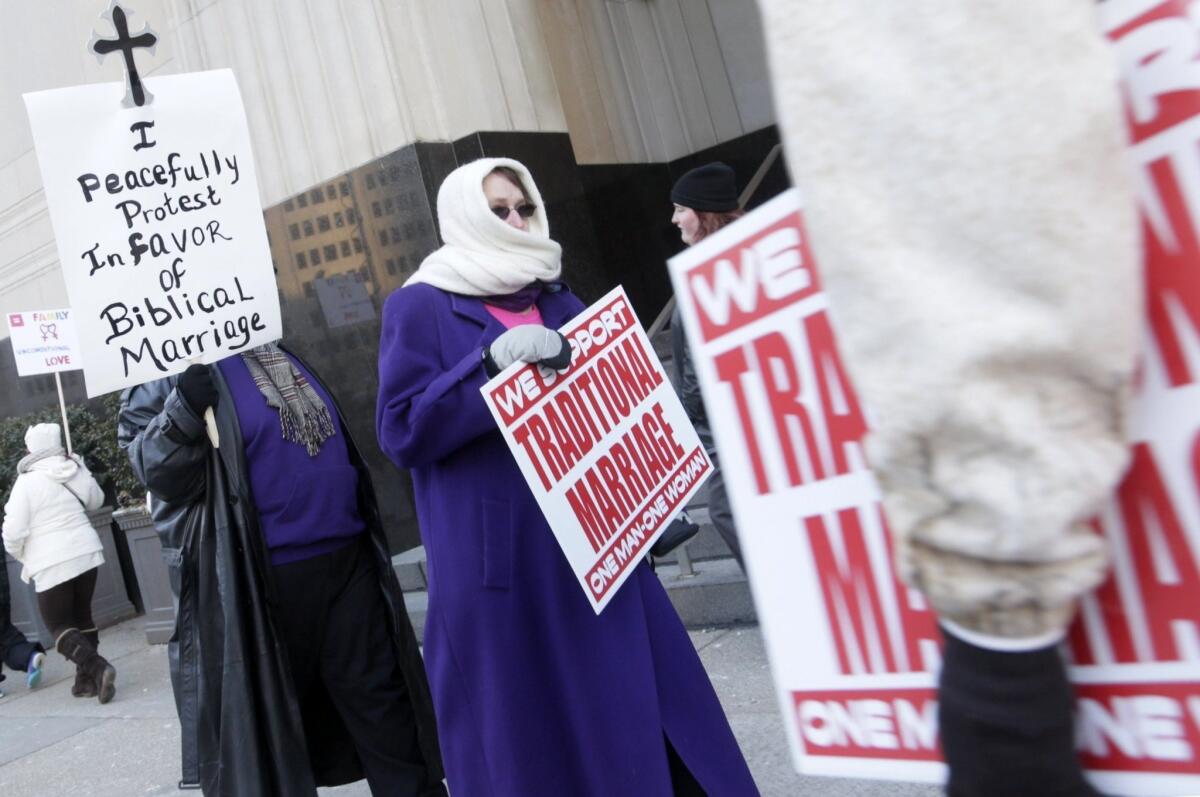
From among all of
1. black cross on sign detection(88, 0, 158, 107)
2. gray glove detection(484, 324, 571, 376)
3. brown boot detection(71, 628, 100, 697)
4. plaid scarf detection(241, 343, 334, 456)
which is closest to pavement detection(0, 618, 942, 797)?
brown boot detection(71, 628, 100, 697)

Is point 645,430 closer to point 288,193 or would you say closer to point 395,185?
point 395,185

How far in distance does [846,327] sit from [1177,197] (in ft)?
0.97

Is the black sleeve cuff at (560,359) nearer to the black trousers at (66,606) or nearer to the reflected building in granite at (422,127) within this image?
the reflected building in granite at (422,127)

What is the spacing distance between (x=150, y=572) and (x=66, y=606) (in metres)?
1.02

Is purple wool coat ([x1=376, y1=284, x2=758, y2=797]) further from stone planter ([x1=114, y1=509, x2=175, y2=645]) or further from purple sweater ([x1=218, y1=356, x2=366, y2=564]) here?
stone planter ([x1=114, y1=509, x2=175, y2=645])

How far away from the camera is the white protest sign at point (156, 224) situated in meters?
3.23

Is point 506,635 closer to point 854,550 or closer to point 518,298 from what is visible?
point 518,298

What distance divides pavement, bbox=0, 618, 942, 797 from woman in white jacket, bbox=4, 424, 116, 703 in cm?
40

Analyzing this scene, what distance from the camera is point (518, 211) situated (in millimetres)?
2979

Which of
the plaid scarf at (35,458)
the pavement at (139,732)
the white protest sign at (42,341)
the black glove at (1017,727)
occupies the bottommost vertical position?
the pavement at (139,732)

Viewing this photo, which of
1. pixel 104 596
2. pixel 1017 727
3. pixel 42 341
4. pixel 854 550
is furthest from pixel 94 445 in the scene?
pixel 1017 727

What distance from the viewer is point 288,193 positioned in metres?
7.40

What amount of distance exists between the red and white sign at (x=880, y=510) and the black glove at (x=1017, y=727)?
4.1 inches

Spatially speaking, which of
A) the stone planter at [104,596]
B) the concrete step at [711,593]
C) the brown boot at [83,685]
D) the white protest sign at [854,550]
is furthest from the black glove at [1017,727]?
the stone planter at [104,596]
